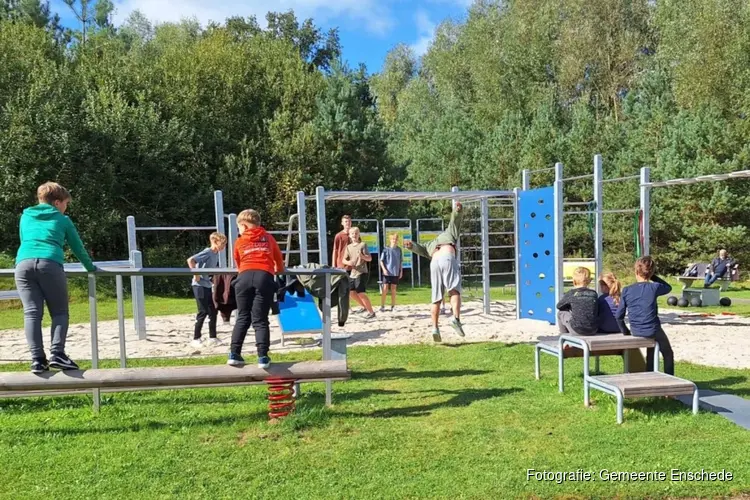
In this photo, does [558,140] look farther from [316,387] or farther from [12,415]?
[12,415]

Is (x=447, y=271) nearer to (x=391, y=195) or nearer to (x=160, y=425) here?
(x=391, y=195)

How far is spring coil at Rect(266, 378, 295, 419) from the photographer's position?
4932mm

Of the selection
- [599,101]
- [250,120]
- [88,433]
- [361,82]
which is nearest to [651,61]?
[599,101]

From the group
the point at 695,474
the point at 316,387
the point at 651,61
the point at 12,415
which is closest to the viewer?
the point at 695,474

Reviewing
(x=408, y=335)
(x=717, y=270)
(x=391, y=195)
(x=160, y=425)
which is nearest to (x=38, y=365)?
(x=160, y=425)

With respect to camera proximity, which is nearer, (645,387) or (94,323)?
(645,387)

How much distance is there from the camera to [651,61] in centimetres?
2511

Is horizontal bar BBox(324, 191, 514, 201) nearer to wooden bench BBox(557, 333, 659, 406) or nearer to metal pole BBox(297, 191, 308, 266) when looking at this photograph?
metal pole BBox(297, 191, 308, 266)

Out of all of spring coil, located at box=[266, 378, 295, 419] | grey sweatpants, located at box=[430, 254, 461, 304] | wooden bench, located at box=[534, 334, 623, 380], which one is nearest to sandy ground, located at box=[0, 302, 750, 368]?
grey sweatpants, located at box=[430, 254, 461, 304]

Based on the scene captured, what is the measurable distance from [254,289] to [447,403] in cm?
205

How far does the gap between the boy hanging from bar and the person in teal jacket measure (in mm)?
4564

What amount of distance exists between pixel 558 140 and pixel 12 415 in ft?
70.2

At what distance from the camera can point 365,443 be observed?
14.8ft

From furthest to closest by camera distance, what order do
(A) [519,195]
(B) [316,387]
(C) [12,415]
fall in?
1. (A) [519,195]
2. (B) [316,387]
3. (C) [12,415]
